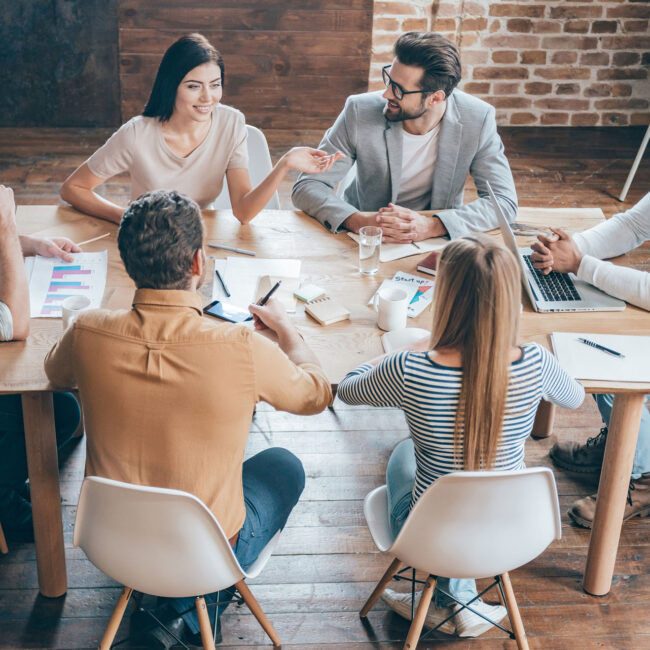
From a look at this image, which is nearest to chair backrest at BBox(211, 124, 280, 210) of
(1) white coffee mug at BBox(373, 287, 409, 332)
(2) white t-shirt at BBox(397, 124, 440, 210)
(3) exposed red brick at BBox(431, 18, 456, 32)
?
(2) white t-shirt at BBox(397, 124, 440, 210)

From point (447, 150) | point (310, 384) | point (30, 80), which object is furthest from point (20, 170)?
point (310, 384)

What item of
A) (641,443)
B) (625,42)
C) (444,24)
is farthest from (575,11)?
(641,443)

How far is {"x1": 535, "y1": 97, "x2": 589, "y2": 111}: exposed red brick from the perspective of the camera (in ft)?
18.6

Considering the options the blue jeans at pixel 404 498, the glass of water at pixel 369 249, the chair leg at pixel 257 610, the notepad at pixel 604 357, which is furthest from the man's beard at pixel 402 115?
the chair leg at pixel 257 610

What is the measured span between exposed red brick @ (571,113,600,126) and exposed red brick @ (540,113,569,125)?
0.18 feet

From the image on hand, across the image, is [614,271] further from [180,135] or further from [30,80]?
[30,80]

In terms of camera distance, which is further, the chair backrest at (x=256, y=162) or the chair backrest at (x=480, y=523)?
the chair backrest at (x=256, y=162)

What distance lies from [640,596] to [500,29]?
4.10 metres

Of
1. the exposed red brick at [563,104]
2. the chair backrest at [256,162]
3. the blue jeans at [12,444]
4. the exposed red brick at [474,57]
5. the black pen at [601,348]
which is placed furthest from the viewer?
the exposed red brick at [563,104]

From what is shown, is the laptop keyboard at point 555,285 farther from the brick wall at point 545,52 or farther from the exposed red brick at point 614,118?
the exposed red brick at point 614,118

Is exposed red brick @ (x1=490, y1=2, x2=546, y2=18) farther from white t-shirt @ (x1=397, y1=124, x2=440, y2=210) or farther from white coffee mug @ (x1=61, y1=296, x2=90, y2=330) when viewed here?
white coffee mug @ (x1=61, y1=296, x2=90, y2=330)

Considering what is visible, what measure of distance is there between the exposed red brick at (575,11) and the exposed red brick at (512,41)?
0.63 ft

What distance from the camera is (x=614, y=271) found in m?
2.32

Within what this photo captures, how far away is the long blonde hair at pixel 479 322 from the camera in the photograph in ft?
5.41
